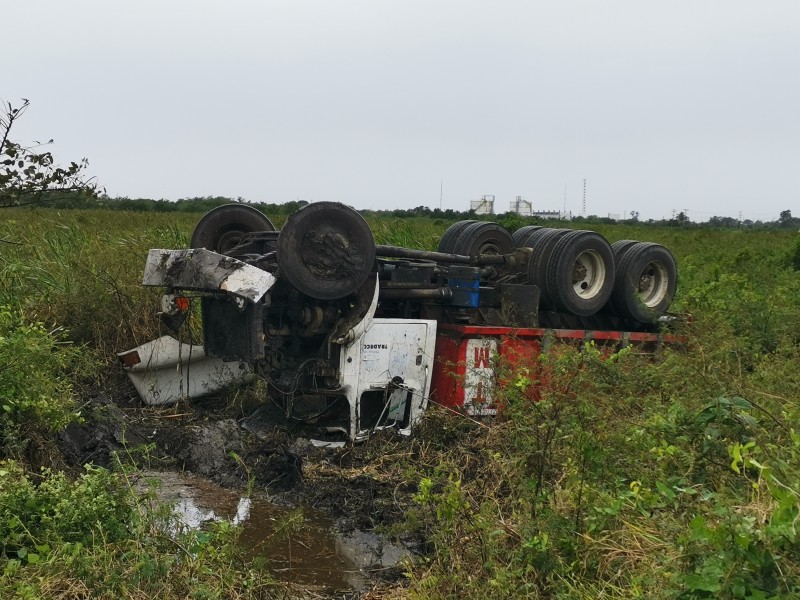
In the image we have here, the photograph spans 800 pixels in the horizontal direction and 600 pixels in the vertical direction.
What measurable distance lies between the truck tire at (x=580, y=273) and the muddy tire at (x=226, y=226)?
2544 millimetres

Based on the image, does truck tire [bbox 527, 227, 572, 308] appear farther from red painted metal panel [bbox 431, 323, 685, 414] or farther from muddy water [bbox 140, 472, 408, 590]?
muddy water [bbox 140, 472, 408, 590]

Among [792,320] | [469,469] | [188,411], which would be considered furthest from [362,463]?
[792,320]

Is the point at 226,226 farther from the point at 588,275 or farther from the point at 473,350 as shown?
the point at 588,275

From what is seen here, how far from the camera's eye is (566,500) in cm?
440

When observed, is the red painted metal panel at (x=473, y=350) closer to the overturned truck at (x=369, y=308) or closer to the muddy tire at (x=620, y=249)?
the overturned truck at (x=369, y=308)

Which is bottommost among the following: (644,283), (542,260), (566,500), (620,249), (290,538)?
(290,538)

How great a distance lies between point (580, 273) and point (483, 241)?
0.95 m

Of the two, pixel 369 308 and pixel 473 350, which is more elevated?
pixel 369 308

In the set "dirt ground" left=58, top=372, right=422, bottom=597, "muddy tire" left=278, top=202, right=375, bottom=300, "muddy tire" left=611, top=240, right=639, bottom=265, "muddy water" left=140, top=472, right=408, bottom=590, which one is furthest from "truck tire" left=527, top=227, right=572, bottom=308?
"muddy water" left=140, top=472, right=408, bottom=590

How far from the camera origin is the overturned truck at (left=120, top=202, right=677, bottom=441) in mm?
7020

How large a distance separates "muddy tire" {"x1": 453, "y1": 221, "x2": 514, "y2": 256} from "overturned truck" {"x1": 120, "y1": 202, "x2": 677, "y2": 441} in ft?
0.04

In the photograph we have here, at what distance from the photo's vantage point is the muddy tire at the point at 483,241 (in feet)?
28.3

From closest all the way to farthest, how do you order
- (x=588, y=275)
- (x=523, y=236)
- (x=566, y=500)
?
(x=566, y=500) → (x=588, y=275) → (x=523, y=236)

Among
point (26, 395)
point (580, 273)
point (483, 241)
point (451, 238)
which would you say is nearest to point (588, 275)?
point (580, 273)
